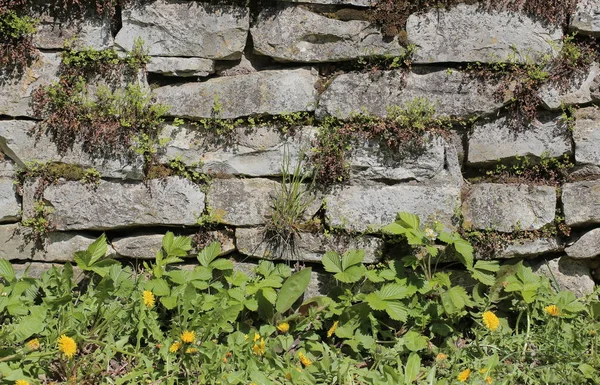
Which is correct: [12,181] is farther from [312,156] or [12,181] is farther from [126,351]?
[312,156]

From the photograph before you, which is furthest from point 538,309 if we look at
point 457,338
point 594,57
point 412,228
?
point 594,57

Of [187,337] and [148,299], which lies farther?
[148,299]

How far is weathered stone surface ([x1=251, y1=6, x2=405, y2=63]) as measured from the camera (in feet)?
12.4

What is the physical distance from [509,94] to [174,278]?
7.02 feet

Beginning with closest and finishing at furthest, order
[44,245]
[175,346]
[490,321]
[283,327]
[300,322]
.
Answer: [175,346] < [490,321] < [283,327] < [300,322] < [44,245]

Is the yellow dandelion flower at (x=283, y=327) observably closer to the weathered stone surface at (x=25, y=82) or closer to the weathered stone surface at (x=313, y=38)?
the weathered stone surface at (x=313, y=38)

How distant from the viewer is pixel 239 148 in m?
3.85

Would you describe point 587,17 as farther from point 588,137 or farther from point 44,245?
point 44,245

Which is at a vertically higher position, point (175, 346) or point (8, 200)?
point (8, 200)

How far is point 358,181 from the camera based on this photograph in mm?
3863

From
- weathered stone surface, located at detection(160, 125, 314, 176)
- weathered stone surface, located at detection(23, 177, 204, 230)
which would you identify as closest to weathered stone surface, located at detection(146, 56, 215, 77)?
weathered stone surface, located at detection(160, 125, 314, 176)

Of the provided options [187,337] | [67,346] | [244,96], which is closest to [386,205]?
[244,96]

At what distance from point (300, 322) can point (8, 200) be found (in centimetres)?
182

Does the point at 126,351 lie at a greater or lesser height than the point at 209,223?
lesser
